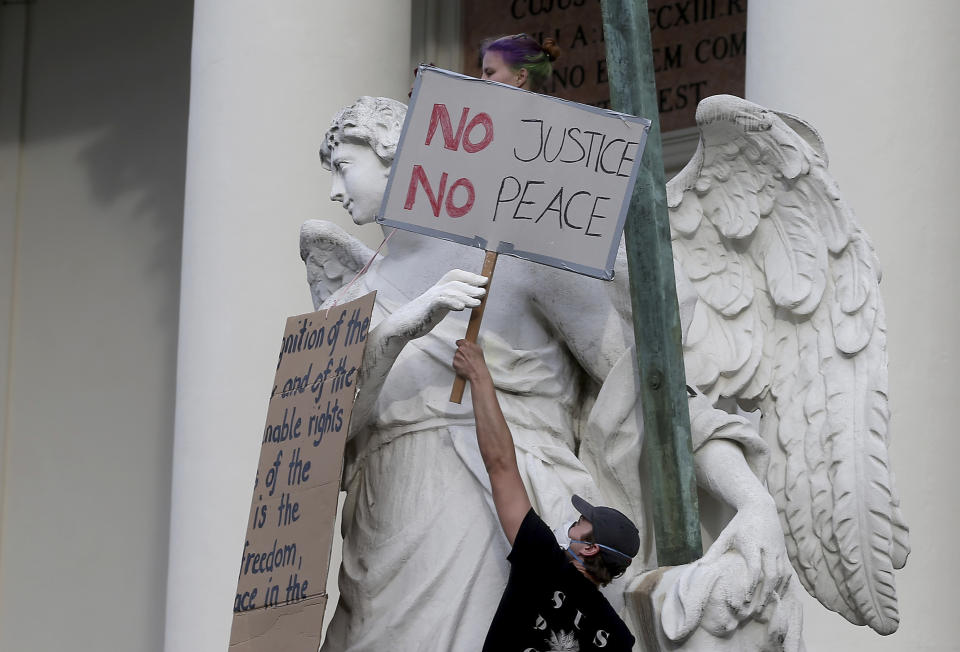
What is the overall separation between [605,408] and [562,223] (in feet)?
1.55

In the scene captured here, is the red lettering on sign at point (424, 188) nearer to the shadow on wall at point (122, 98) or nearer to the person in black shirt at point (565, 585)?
the person in black shirt at point (565, 585)

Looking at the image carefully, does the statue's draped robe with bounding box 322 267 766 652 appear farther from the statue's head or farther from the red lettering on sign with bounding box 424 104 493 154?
the red lettering on sign with bounding box 424 104 493 154

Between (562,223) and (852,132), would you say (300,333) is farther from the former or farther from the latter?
(852,132)

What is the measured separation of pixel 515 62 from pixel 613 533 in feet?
4.12

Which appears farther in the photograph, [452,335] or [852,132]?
[852,132]

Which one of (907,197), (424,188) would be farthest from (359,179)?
(907,197)

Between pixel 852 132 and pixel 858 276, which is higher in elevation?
pixel 852 132

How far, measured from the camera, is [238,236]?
28.6 ft

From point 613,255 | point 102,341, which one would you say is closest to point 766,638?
point 613,255

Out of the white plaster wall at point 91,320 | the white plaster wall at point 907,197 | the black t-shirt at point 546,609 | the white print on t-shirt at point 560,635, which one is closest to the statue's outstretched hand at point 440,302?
the black t-shirt at point 546,609

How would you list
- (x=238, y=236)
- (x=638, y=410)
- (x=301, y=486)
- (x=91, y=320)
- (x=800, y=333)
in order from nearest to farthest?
(x=301, y=486), (x=638, y=410), (x=800, y=333), (x=238, y=236), (x=91, y=320)

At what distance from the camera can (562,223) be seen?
494 cm

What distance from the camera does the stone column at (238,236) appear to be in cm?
856

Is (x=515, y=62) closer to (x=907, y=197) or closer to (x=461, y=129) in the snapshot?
(x=461, y=129)
